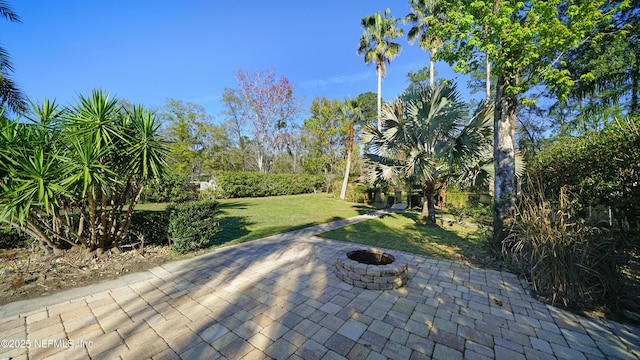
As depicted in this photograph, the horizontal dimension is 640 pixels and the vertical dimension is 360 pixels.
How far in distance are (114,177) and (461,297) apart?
19.8ft

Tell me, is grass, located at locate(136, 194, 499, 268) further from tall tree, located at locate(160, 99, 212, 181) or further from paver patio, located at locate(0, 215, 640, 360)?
tall tree, located at locate(160, 99, 212, 181)

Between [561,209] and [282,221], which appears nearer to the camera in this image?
[561,209]

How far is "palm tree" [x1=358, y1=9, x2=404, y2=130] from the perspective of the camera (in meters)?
14.6

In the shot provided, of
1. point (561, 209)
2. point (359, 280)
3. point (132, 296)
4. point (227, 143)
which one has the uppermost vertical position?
point (227, 143)

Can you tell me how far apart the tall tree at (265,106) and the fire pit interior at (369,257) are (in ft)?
64.2

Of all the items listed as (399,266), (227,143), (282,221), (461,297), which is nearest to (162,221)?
(282,221)

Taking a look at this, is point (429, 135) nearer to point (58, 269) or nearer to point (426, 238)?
point (426, 238)

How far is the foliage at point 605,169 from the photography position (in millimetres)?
3162

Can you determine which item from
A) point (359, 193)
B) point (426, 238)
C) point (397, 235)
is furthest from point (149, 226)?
point (359, 193)

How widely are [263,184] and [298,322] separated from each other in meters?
18.0

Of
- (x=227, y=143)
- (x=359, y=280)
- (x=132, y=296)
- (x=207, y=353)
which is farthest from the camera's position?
(x=227, y=143)

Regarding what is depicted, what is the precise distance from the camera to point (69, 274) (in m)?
3.60

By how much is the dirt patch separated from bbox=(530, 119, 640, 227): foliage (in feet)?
25.0

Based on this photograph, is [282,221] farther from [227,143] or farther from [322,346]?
[227,143]
